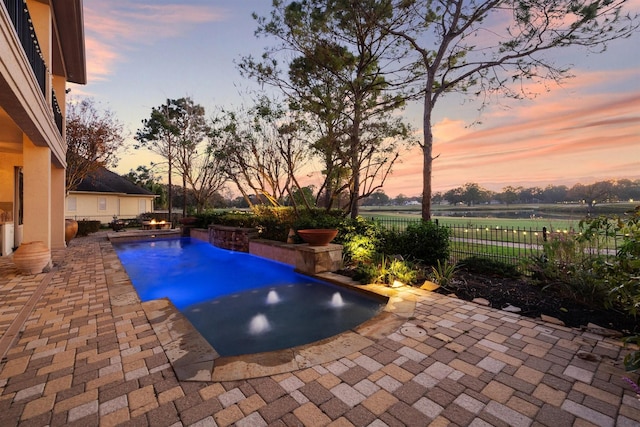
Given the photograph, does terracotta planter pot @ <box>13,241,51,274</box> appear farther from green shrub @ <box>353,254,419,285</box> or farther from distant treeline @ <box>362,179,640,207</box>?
distant treeline @ <box>362,179,640,207</box>

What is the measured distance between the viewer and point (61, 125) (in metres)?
9.52

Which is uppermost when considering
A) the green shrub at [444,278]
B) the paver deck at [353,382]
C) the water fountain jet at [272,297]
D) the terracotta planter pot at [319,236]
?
the terracotta planter pot at [319,236]

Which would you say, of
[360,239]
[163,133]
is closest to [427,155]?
[360,239]

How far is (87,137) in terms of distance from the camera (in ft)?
45.7

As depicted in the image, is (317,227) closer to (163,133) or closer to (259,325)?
(259,325)

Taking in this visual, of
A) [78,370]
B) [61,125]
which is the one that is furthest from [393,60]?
[61,125]

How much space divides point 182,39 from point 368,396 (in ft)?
46.5

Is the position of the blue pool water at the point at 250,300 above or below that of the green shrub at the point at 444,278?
below

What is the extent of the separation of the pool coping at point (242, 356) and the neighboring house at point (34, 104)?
3632mm

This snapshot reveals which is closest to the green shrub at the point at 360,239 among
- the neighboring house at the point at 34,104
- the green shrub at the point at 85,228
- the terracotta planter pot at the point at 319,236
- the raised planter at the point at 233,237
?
the terracotta planter pot at the point at 319,236

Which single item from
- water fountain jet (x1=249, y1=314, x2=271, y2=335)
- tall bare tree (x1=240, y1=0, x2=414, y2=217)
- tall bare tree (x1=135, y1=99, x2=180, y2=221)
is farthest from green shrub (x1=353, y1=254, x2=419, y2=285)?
tall bare tree (x1=135, y1=99, x2=180, y2=221)

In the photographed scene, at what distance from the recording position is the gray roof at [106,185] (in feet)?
73.2

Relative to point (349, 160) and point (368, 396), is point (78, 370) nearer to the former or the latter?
point (368, 396)

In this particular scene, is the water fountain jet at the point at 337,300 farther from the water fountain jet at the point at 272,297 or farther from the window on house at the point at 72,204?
the window on house at the point at 72,204
